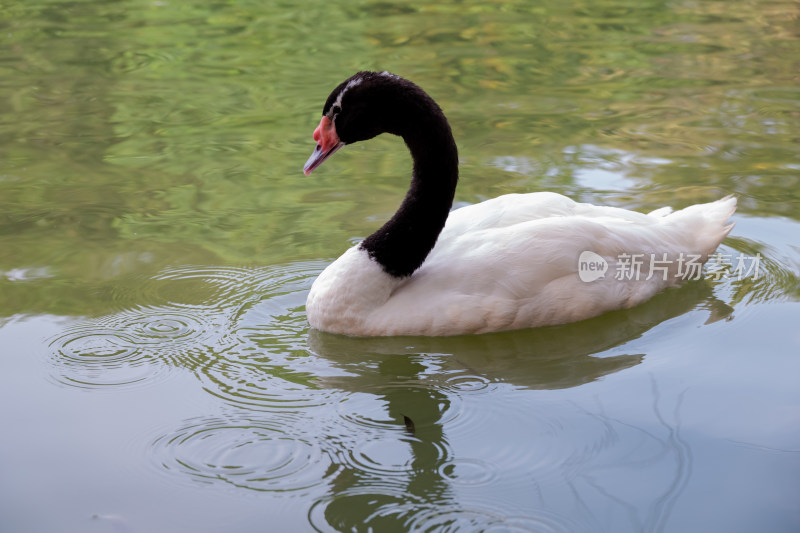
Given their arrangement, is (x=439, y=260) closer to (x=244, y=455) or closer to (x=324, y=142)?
(x=324, y=142)

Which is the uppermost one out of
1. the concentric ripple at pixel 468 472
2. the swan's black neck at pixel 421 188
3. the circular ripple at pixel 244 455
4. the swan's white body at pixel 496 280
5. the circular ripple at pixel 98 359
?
the swan's black neck at pixel 421 188

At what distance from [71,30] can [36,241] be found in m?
6.70

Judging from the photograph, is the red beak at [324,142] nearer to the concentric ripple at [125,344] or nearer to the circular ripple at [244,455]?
the concentric ripple at [125,344]

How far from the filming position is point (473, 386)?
4570 mm

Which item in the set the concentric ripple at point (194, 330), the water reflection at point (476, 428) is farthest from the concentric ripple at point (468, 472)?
the concentric ripple at point (194, 330)

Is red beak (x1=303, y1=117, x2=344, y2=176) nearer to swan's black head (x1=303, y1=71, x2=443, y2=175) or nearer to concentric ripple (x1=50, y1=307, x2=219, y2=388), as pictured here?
swan's black head (x1=303, y1=71, x2=443, y2=175)

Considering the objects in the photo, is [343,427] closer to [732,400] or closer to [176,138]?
[732,400]

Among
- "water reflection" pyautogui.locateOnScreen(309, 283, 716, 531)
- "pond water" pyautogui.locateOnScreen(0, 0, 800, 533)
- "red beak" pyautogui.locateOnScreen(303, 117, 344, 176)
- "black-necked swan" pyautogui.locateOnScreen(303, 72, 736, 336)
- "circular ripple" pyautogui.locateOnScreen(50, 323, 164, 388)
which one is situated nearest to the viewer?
"water reflection" pyautogui.locateOnScreen(309, 283, 716, 531)

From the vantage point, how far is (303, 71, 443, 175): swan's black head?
4.89 meters

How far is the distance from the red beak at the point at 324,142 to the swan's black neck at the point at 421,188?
288 mm

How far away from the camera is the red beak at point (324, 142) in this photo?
16.5ft

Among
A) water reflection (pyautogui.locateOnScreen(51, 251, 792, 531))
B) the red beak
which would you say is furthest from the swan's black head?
water reflection (pyautogui.locateOnScreen(51, 251, 792, 531))

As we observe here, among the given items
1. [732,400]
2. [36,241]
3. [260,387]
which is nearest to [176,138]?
[36,241]

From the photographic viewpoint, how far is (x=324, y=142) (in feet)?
16.7
